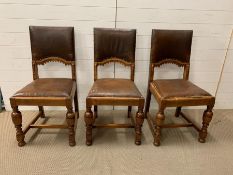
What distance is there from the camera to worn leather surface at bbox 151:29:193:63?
6.47 feet

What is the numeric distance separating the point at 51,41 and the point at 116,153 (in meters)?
1.15

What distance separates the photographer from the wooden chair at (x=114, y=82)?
1684 millimetres

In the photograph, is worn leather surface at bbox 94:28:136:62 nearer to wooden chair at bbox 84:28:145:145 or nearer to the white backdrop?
wooden chair at bbox 84:28:145:145

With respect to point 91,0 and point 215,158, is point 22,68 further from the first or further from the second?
point 215,158

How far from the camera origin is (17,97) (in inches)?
63.9

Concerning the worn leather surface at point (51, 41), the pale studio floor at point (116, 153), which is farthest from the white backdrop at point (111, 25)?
the pale studio floor at point (116, 153)

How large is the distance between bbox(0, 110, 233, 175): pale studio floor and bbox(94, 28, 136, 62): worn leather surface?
2.40 ft

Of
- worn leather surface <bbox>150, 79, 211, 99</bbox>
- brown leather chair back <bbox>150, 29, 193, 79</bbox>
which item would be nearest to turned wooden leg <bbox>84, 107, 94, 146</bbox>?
worn leather surface <bbox>150, 79, 211, 99</bbox>

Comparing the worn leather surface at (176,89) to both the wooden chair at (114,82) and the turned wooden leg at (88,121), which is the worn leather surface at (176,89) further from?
the turned wooden leg at (88,121)

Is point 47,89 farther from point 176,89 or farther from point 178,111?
point 178,111

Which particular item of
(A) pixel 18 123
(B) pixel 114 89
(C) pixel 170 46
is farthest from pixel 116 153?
(C) pixel 170 46

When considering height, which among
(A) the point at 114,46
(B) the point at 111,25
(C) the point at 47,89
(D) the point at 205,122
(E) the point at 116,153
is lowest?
(E) the point at 116,153

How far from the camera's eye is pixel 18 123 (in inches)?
67.8

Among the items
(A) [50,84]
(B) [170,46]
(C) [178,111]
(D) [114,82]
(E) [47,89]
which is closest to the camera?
(E) [47,89]
